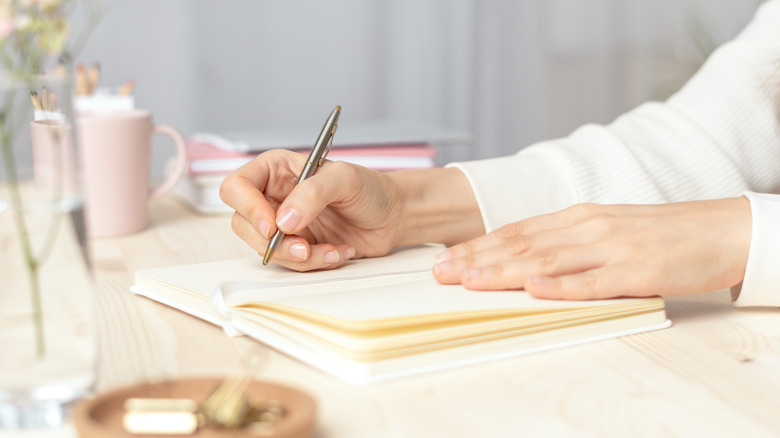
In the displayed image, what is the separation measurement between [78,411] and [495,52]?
2518mm

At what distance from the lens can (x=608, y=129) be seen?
105cm

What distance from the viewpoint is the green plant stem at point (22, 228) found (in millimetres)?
445

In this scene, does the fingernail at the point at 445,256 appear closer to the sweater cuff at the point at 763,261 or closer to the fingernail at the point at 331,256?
the fingernail at the point at 331,256

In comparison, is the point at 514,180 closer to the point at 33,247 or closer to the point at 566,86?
the point at 33,247

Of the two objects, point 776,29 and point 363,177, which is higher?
point 776,29

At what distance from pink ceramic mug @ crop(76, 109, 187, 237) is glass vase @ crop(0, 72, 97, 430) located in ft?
1.99

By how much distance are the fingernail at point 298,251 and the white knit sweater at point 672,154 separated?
272 millimetres

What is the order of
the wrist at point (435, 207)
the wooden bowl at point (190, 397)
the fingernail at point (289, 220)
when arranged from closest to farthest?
the wooden bowl at point (190, 397), the fingernail at point (289, 220), the wrist at point (435, 207)

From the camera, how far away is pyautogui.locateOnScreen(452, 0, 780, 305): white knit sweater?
97 centimetres

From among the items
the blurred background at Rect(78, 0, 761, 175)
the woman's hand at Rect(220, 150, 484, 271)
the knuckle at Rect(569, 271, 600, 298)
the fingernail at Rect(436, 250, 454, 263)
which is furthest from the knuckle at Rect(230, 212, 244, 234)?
the blurred background at Rect(78, 0, 761, 175)

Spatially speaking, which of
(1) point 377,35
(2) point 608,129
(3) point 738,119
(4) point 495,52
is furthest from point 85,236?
(4) point 495,52

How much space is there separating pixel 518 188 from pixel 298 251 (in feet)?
1.06

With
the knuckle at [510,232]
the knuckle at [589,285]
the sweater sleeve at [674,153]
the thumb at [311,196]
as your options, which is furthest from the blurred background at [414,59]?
the knuckle at [589,285]

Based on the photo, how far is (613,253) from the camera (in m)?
0.70
